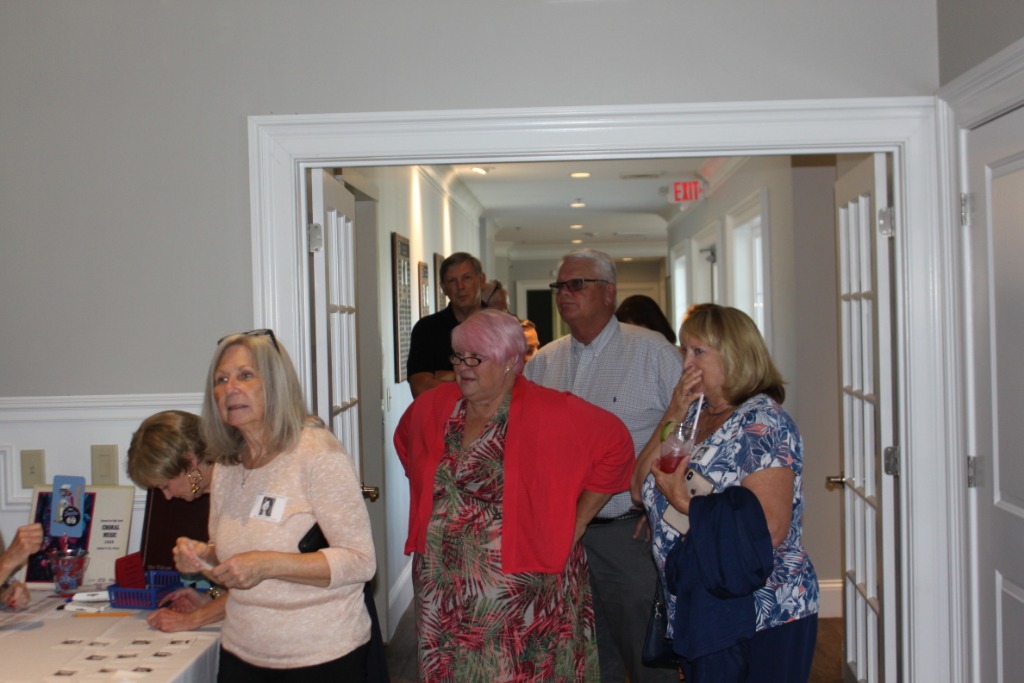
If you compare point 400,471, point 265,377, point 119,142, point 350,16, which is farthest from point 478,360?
point 400,471

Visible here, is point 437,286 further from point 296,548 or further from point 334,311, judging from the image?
point 296,548

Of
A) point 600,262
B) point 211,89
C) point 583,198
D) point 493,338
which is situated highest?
point 583,198

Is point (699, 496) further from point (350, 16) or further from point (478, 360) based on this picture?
point (350, 16)

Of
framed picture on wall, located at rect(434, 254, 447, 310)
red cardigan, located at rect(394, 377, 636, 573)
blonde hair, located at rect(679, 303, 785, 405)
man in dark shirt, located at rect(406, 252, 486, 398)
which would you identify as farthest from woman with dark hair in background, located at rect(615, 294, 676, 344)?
framed picture on wall, located at rect(434, 254, 447, 310)

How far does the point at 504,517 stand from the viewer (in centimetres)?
233

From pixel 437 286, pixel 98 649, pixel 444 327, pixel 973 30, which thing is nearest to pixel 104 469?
pixel 98 649

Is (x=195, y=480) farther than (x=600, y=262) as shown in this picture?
No

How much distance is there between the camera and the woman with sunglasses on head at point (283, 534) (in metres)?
1.87

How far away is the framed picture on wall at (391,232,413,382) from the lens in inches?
192

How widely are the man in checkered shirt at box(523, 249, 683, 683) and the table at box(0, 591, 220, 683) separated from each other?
128cm

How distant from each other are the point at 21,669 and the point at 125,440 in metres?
0.82

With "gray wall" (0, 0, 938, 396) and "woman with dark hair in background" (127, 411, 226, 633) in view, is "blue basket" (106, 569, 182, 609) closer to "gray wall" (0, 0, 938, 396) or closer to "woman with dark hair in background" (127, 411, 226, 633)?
"woman with dark hair in background" (127, 411, 226, 633)

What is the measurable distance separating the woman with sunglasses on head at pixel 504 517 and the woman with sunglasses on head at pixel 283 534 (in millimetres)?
394

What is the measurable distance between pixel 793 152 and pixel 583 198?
6.95m
